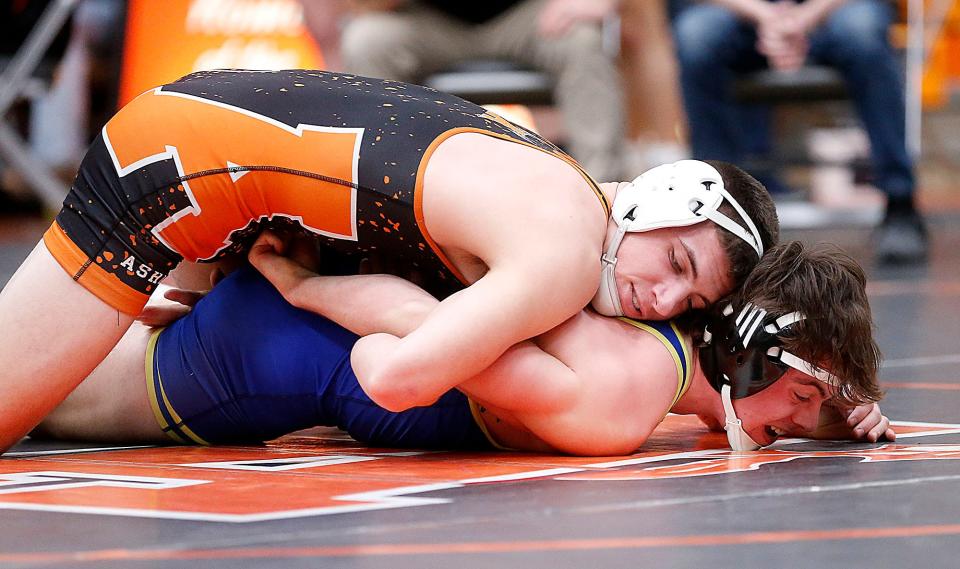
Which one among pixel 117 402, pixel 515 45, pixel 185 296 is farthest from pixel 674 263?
pixel 515 45

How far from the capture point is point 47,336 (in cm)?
264

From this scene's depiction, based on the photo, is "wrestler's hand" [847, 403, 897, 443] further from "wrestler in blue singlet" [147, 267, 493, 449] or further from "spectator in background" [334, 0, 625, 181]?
"spectator in background" [334, 0, 625, 181]

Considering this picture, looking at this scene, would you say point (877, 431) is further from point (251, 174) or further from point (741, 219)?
point (251, 174)

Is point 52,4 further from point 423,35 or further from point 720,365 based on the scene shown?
point 720,365

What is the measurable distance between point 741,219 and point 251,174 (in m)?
0.84

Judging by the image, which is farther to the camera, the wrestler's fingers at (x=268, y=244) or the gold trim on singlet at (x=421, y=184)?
the wrestler's fingers at (x=268, y=244)

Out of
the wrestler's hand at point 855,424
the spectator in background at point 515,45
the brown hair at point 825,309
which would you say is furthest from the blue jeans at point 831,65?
the brown hair at point 825,309

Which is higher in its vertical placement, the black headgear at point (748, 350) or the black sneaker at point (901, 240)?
the black headgear at point (748, 350)

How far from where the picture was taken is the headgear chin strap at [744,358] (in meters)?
2.59

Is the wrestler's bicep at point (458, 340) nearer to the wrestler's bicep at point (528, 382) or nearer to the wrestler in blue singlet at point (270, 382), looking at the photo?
the wrestler's bicep at point (528, 382)

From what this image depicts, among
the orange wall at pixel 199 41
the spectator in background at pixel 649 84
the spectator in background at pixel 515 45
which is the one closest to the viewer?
the spectator in background at pixel 515 45

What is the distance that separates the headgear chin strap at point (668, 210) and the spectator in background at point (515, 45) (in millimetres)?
3837

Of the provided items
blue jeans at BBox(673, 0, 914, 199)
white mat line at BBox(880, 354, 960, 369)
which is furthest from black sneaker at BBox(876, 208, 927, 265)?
white mat line at BBox(880, 354, 960, 369)

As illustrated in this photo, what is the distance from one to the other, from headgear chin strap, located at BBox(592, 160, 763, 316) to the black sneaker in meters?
3.98
